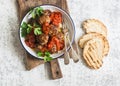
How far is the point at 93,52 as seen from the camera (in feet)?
6.24

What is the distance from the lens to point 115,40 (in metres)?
1.96

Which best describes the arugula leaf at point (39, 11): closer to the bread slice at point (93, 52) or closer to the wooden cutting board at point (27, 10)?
the wooden cutting board at point (27, 10)

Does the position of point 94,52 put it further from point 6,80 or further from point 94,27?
point 6,80

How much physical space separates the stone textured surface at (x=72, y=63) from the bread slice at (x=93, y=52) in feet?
0.13

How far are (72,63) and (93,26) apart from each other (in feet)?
0.68

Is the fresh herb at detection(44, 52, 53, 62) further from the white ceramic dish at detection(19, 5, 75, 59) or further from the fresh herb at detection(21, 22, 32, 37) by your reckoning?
the fresh herb at detection(21, 22, 32, 37)

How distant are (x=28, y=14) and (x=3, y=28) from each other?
0.48 ft

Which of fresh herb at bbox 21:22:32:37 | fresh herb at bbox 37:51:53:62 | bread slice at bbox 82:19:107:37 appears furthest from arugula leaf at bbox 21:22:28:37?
bread slice at bbox 82:19:107:37

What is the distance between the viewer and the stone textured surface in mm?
1893

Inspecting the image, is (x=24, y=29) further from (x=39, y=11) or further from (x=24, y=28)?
(x=39, y=11)

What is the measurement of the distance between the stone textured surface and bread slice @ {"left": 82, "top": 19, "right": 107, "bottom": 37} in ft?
0.11

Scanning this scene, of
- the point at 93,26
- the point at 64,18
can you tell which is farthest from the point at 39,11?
the point at 93,26

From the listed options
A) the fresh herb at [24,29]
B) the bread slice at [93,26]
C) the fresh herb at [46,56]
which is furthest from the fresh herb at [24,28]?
the bread slice at [93,26]

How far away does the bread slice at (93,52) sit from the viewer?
189 centimetres
